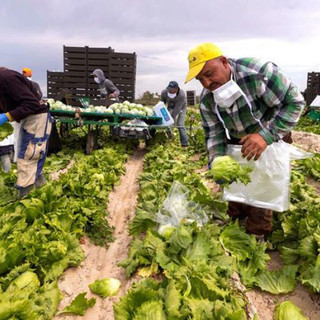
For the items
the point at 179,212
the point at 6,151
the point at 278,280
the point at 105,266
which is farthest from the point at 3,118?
the point at 278,280

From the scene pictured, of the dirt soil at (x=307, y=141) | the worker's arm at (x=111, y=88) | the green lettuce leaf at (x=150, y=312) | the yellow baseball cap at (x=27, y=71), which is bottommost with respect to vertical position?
the dirt soil at (x=307, y=141)

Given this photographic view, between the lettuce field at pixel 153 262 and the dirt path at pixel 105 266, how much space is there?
12mm

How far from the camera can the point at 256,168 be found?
3248mm

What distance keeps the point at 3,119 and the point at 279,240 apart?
3.81 m

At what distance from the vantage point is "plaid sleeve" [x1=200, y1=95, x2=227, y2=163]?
3430 mm

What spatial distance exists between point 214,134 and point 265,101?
2.25ft

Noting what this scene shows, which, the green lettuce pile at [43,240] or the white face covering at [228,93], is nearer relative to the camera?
the green lettuce pile at [43,240]

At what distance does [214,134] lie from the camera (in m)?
3.49

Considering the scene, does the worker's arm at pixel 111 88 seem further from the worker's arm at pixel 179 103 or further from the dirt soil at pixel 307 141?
the dirt soil at pixel 307 141

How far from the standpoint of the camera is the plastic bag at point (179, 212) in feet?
11.8

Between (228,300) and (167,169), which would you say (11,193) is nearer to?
(167,169)

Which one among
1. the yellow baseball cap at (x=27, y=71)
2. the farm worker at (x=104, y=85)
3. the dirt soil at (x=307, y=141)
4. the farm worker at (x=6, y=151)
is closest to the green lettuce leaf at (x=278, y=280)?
the farm worker at (x=6, y=151)

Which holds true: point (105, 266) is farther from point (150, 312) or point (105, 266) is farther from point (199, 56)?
point (199, 56)

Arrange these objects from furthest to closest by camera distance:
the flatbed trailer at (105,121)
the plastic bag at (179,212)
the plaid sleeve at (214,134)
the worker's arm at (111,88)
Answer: the worker's arm at (111,88)
the flatbed trailer at (105,121)
the plastic bag at (179,212)
the plaid sleeve at (214,134)
